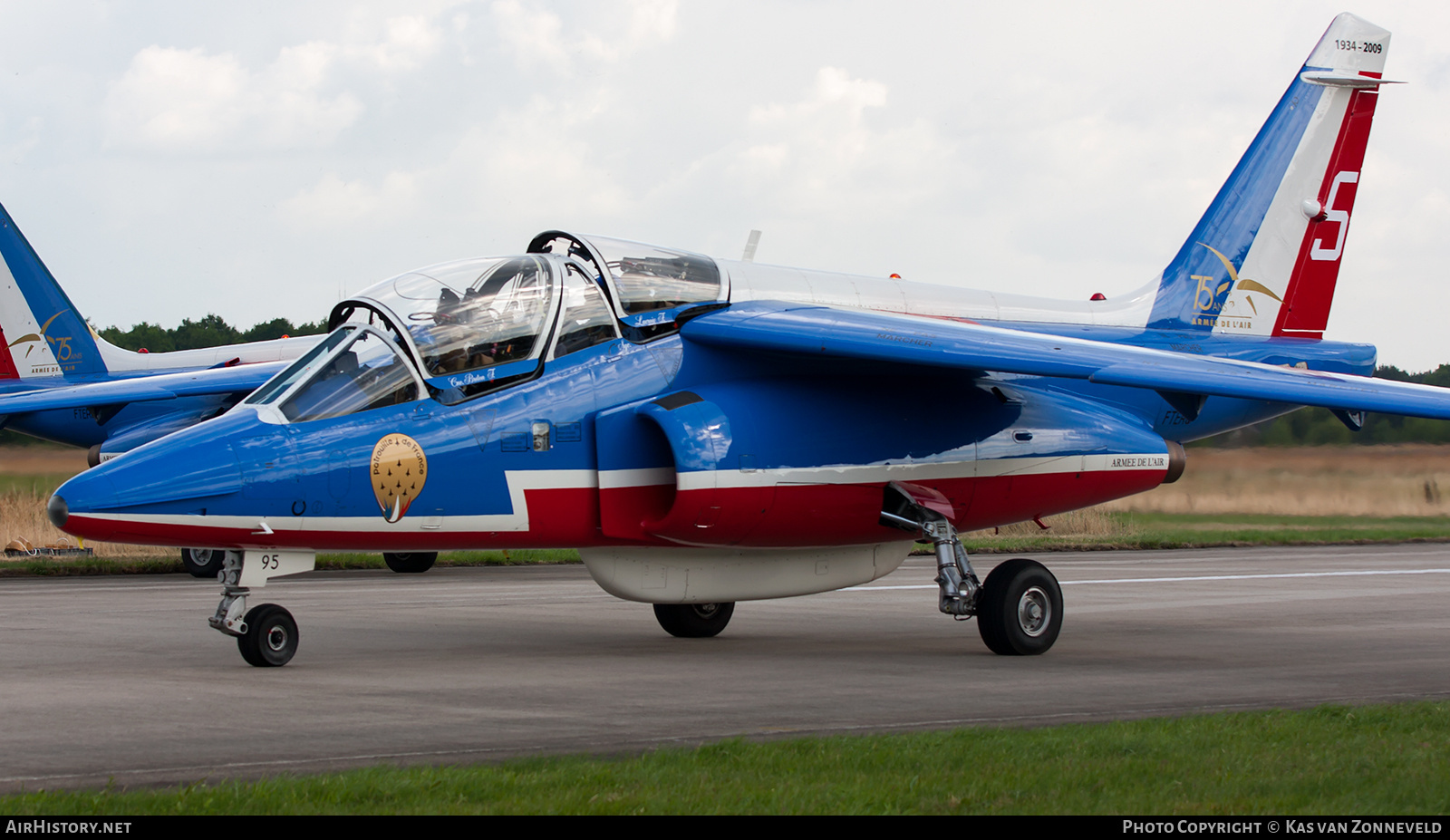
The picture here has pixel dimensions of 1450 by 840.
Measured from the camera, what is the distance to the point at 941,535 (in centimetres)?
1073

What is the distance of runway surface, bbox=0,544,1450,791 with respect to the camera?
→ 6.98 m

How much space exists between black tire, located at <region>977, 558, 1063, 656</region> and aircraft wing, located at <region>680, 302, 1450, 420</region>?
182 centimetres

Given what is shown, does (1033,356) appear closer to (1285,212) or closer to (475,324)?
(475,324)

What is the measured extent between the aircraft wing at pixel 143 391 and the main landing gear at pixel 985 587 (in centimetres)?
956

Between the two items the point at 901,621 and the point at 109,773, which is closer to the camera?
the point at 109,773

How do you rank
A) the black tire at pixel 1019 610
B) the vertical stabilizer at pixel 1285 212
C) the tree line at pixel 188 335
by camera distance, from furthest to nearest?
1. the tree line at pixel 188 335
2. the vertical stabilizer at pixel 1285 212
3. the black tire at pixel 1019 610

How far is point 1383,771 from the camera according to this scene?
6.01 meters

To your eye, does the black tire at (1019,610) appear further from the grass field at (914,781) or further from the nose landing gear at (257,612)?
the nose landing gear at (257,612)

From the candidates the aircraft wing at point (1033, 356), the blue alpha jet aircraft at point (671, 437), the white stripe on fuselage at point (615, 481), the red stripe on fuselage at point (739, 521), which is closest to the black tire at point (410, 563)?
the blue alpha jet aircraft at point (671, 437)

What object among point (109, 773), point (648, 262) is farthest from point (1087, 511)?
point (109, 773)

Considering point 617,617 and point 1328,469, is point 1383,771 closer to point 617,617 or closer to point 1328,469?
point 617,617

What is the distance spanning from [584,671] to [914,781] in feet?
14.6

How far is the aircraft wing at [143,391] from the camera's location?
1767 centimetres

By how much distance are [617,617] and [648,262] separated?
455 cm
